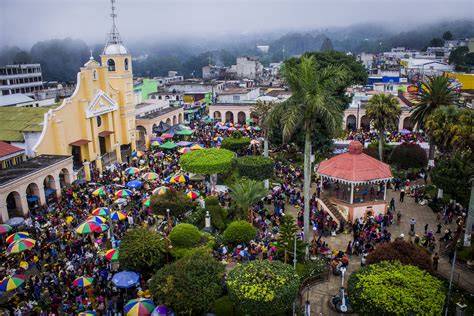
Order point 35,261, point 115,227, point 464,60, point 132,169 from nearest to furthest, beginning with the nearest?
1. point 35,261
2. point 115,227
3. point 132,169
4. point 464,60

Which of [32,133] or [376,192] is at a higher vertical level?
[32,133]

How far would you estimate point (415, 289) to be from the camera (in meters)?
14.4

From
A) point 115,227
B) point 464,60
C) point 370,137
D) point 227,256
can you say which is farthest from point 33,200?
point 464,60

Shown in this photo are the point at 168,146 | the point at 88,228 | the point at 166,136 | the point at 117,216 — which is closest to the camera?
the point at 88,228

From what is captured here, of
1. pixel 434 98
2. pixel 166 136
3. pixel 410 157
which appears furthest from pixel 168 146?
pixel 434 98

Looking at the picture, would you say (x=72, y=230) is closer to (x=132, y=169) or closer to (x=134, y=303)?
(x=132, y=169)

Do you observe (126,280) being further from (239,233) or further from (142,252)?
(239,233)

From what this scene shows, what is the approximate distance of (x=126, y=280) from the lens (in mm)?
17922

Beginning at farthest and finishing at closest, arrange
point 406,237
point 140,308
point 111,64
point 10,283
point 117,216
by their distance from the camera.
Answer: point 111,64 < point 406,237 < point 117,216 < point 10,283 < point 140,308

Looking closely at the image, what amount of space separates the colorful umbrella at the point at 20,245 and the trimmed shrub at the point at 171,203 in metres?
7.23

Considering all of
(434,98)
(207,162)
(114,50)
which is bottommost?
(207,162)

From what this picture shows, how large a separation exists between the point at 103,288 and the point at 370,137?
36.8 metres

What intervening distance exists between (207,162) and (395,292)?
19.3 meters

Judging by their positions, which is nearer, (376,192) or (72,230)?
(72,230)
